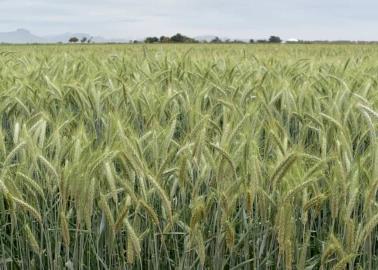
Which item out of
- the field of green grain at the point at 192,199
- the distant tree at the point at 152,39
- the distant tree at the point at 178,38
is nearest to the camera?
the field of green grain at the point at 192,199

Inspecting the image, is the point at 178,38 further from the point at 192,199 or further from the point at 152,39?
the point at 192,199

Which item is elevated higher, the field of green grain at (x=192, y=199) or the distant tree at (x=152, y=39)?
the distant tree at (x=152, y=39)

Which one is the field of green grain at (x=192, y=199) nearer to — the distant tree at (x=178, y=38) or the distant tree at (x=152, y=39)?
the distant tree at (x=152, y=39)

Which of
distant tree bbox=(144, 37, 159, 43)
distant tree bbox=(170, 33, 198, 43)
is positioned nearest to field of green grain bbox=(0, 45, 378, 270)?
distant tree bbox=(144, 37, 159, 43)

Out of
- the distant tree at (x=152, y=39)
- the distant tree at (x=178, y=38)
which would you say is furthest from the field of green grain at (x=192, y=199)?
the distant tree at (x=178, y=38)

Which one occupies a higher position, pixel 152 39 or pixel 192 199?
pixel 152 39

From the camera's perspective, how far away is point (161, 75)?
3.14m

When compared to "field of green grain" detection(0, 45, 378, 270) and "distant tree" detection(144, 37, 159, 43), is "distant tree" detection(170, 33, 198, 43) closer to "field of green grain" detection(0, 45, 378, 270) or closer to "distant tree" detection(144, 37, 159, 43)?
"distant tree" detection(144, 37, 159, 43)

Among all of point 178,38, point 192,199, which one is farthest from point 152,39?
point 192,199

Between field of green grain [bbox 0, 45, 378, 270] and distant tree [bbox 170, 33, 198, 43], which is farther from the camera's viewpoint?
distant tree [bbox 170, 33, 198, 43]

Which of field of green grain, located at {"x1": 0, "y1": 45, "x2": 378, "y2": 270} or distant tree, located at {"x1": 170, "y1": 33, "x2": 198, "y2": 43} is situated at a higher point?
distant tree, located at {"x1": 170, "y1": 33, "x2": 198, "y2": 43}

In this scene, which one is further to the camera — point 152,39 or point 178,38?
point 178,38

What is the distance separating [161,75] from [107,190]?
172cm

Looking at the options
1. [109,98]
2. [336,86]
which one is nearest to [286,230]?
[109,98]
